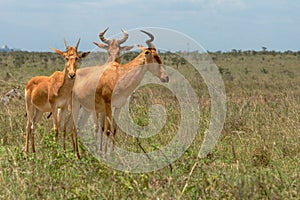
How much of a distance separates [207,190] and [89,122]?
5.80 metres

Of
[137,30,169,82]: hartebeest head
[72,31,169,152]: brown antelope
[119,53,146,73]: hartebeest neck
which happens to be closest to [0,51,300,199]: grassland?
[72,31,169,152]: brown antelope

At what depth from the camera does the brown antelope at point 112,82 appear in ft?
30.0

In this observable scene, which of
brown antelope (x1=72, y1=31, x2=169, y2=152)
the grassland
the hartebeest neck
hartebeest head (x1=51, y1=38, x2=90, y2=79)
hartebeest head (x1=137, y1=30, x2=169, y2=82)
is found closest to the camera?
the grassland

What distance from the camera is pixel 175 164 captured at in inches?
267

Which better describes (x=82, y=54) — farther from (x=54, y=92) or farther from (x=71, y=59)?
(x=54, y=92)

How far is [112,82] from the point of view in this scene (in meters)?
9.38

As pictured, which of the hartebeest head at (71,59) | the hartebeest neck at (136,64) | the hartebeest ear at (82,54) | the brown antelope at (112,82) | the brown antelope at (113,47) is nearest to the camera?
the hartebeest head at (71,59)

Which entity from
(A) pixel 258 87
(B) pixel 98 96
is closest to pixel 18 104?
(B) pixel 98 96

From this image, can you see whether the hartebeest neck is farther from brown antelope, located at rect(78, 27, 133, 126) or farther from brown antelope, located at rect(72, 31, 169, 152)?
brown antelope, located at rect(78, 27, 133, 126)

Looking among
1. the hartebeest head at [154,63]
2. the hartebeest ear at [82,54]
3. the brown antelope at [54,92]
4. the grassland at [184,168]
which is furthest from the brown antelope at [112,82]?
the hartebeest ear at [82,54]

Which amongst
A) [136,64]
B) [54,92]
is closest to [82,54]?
[54,92]

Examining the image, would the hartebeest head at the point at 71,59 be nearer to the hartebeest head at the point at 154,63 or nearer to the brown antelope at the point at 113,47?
the hartebeest head at the point at 154,63

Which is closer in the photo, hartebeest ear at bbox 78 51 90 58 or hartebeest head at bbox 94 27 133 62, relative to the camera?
hartebeest ear at bbox 78 51 90 58

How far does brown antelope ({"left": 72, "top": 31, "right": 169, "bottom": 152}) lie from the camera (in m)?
9.13
